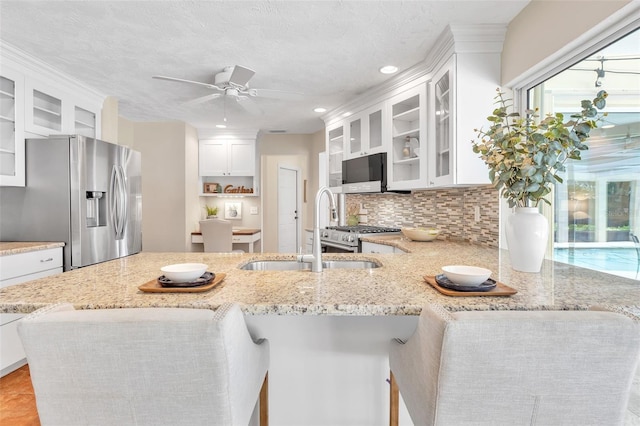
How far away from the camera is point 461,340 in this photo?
78cm

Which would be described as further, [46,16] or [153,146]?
[153,146]

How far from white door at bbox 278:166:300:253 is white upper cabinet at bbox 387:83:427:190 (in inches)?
138

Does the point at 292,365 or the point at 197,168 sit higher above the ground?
the point at 197,168

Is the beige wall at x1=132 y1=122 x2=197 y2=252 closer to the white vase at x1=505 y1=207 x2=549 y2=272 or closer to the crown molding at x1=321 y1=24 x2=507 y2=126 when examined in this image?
the crown molding at x1=321 y1=24 x2=507 y2=126

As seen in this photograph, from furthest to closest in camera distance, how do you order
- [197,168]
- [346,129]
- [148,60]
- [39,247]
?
[197,168]
[346,129]
[148,60]
[39,247]

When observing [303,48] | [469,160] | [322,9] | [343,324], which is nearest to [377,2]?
[322,9]

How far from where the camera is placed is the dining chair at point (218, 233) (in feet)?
14.8

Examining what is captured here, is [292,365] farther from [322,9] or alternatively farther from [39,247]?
[39,247]

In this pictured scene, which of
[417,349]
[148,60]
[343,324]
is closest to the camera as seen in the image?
[417,349]

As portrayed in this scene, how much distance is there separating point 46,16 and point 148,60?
0.72 m

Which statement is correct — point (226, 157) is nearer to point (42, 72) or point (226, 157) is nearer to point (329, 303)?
point (42, 72)

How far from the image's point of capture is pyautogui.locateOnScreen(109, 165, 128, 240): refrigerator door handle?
3240 millimetres

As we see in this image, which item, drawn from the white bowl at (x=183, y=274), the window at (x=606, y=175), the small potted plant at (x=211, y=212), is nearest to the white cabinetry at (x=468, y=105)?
the window at (x=606, y=175)

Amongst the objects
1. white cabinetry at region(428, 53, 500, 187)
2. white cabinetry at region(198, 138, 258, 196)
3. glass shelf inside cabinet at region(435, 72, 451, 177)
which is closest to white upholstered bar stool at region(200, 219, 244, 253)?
white cabinetry at region(198, 138, 258, 196)
